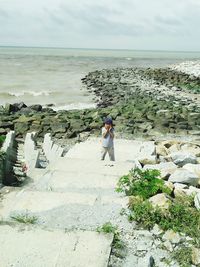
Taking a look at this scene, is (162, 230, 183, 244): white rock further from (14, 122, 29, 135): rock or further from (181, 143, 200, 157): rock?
(14, 122, 29, 135): rock

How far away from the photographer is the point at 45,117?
16.9 meters

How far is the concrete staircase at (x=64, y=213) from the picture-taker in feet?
13.8

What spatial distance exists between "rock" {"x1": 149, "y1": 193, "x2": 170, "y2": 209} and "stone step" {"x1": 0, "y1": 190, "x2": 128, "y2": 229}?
41cm

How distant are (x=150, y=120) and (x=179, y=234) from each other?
448 inches

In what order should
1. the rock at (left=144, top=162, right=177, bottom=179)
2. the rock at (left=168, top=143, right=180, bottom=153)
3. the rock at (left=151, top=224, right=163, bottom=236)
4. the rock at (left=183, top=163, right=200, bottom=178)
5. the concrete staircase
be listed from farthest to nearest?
1. the rock at (left=168, top=143, right=180, bottom=153)
2. the rock at (left=183, top=163, right=200, bottom=178)
3. the rock at (left=144, top=162, right=177, bottom=179)
4. the rock at (left=151, top=224, right=163, bottom=236)
5. the concrete staircase

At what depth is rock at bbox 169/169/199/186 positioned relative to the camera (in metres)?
6.14

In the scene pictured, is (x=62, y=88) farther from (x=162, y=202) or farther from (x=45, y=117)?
(x=162, y=202)

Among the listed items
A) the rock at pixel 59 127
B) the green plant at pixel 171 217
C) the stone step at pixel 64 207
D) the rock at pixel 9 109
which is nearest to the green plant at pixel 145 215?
the green plant at pixel 171 217

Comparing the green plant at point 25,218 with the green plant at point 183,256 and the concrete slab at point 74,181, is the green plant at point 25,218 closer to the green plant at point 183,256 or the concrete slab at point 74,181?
the concrete slab at point 74,181

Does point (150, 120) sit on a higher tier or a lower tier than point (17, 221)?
lower

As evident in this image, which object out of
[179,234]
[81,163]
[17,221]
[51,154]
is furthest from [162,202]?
[51,154]

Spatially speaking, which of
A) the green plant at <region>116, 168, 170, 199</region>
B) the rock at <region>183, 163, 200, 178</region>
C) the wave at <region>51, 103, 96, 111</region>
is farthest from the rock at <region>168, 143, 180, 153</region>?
the wave at <region>51, 103, 96, 111</region>

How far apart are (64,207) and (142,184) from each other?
3.89ft

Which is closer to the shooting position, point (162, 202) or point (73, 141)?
point (162, 202)
